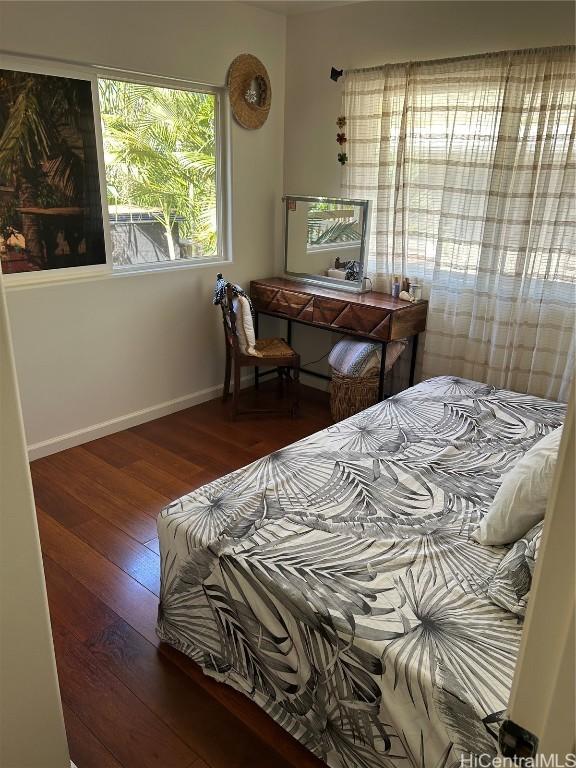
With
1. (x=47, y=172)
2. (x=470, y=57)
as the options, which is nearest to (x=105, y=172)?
(x=47, y=172)

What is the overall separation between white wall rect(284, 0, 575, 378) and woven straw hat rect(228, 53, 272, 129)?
238mm

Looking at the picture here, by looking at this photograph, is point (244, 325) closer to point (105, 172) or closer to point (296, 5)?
point (105, 172)

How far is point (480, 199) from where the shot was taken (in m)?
3.33

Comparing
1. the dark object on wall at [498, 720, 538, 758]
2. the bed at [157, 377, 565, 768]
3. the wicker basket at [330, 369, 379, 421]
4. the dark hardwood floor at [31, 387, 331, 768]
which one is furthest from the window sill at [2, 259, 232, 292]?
the dark object on wall at [498, 720, 538, 758]

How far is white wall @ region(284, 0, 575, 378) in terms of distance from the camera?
3018mm

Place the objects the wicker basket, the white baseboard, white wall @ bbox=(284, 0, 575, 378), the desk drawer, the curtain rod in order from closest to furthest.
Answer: the curtain rod
white wall @ bbox=(284, 0, 575, 378)
the white baseboard
the desk drawer
the wicker basket

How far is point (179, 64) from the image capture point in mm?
3467

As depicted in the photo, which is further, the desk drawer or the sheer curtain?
the desk drawer

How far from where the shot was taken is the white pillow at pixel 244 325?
367 centimetres

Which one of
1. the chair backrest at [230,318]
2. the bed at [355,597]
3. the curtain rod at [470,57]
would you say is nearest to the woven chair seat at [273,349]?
the chair backrest at [230,318]

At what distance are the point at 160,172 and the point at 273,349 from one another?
1367 mm

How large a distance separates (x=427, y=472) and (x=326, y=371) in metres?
2.28

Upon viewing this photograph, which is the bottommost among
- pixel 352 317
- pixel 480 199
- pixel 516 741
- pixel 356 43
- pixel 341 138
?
pixel 352 317

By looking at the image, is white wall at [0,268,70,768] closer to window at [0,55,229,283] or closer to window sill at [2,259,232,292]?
window sill at [2,259,232,292]
